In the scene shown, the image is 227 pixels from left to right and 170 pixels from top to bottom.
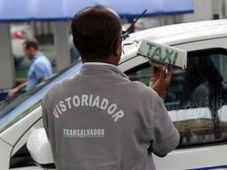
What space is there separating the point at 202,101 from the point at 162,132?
0.81 m

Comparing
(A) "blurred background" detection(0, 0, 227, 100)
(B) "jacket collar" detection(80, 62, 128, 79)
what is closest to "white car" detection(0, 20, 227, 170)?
(B) "jacket collar" detection(80, 62, 128, 79)

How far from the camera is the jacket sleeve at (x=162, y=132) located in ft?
7.41

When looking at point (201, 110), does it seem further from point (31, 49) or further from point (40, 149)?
point (31, 49)

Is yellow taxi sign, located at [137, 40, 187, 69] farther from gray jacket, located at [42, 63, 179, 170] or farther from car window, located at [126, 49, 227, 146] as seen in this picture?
car window, located at [126, 49, 227, 146]

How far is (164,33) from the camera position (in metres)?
3.29

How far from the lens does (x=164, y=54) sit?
245 cm

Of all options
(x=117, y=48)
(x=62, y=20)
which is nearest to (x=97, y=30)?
(x=117, y=48)

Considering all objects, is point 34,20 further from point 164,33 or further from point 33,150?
point 33,150

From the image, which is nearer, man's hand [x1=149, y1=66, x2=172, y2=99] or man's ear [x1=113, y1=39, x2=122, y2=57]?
man's ear [x1=113, y1=39, x2=122, y2=57]

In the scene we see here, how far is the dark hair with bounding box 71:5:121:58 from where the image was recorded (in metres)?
2.22

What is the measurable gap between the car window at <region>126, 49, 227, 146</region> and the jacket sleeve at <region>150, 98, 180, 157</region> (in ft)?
2.14

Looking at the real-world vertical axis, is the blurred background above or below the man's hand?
below

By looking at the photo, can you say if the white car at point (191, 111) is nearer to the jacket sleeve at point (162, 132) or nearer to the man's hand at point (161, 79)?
the man's hand at point (161, 79)

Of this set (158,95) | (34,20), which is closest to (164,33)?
(158,95)
